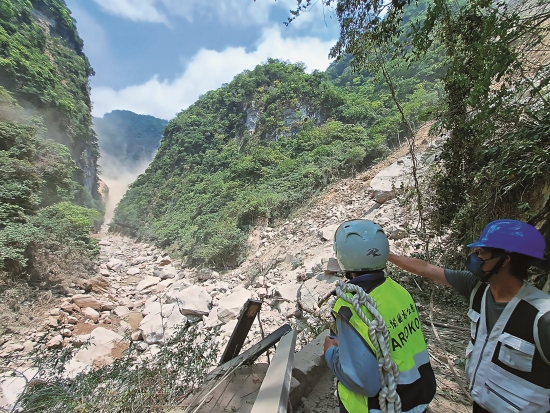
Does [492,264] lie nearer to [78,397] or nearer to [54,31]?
[78,397]

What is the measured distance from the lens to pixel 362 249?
3.69ft

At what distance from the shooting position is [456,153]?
3387 mm

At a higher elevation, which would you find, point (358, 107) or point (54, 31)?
point (54, 31)

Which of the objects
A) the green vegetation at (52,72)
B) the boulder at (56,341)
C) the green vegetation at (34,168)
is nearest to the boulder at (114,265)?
the green vegetation at (34,168)

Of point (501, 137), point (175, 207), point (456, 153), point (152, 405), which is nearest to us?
point (152, 405)

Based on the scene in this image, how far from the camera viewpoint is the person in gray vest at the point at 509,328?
942 mm

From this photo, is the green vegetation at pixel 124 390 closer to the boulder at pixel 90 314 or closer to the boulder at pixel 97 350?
the boulder at pixel 97 350

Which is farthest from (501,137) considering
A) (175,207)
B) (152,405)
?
(175,207)

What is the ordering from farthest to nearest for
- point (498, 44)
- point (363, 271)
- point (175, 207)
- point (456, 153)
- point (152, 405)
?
point (175, 207) < point (456, 153) < point (498, 44) < point (152, 405) < point (363, 271)

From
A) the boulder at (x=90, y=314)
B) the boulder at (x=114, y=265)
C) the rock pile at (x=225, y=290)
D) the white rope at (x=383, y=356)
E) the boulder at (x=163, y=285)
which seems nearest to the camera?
the white rope at (x=383, y=356)

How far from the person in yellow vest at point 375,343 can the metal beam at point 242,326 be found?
1.24m

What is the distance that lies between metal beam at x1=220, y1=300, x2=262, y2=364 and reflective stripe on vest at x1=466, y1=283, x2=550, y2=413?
1.52 meters

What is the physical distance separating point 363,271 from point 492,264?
48 cm

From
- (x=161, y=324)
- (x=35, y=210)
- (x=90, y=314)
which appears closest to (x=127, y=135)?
(x=35, y=210)
